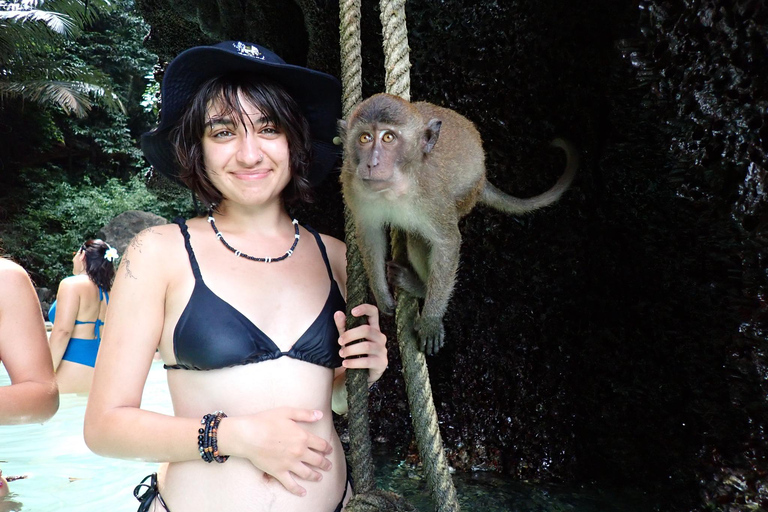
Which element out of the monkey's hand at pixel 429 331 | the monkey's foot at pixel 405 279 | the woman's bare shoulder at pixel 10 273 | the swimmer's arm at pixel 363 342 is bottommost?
the monkey's hand at pixel 429 331

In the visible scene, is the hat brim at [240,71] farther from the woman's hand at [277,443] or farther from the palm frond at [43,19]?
the palm frond at [43,19]

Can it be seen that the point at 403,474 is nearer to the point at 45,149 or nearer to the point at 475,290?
the point at 475,290

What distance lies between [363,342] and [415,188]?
804mm

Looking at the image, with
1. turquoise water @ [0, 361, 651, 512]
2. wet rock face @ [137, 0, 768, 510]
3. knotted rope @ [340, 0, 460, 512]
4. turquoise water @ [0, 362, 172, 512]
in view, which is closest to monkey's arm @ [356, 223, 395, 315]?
knotted rope @ [340, 0, 460, 512]

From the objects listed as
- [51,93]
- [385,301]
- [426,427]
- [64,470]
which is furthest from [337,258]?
[51,93]

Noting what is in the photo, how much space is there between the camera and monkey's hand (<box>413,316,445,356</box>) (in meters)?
2.50

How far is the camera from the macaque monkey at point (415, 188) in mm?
2244

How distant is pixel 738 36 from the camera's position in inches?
75.0

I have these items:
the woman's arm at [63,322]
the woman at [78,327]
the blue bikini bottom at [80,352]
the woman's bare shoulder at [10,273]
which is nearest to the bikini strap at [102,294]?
the woman at [78,327]

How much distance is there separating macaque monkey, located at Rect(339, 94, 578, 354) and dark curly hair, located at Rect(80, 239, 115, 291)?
4387 millimetres

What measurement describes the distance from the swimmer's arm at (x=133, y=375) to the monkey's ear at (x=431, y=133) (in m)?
1.06

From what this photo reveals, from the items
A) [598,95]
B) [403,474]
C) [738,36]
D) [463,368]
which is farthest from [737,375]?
[403,474]

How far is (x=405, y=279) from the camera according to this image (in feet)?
8.79

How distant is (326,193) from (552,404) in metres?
2.03
